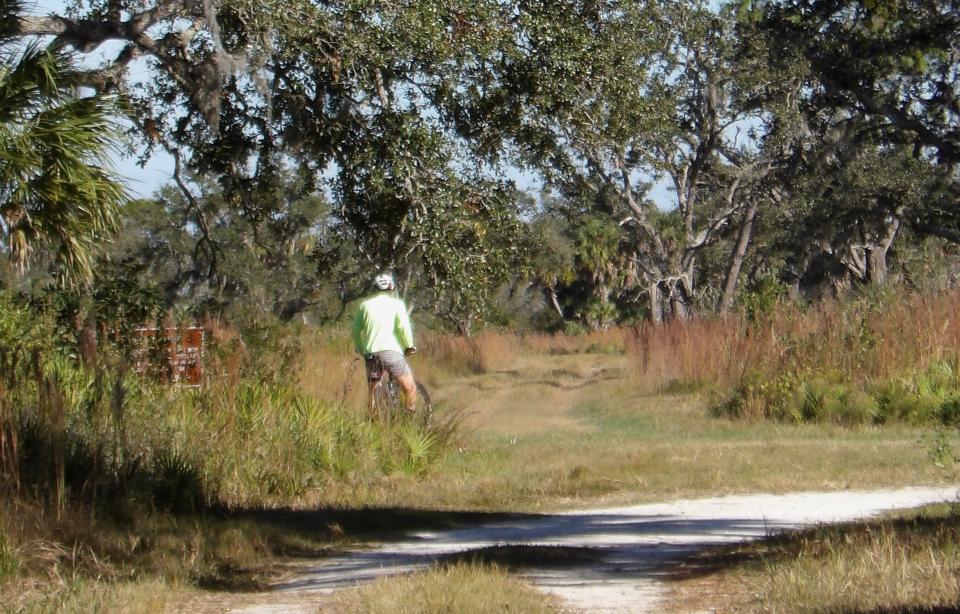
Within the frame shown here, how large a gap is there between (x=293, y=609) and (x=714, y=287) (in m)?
48.9

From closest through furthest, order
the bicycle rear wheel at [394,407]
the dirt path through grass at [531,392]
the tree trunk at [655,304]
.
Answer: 1. the bicycle rear wheel at [394,407]
2. the dirt path through grass at [531,392]
3. the tree trunk at [655,304]

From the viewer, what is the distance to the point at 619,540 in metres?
8.41

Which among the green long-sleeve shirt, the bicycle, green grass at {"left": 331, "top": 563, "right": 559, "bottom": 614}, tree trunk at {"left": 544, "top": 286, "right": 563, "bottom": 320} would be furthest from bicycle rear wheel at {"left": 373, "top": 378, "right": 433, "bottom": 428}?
tree trunk at {"left": 544, "top": 286, "right": 563, "bottom": 320}

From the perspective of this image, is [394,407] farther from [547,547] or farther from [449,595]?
[449,595]

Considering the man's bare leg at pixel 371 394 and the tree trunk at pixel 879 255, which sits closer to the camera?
the man's bare leg at pixel 371 394

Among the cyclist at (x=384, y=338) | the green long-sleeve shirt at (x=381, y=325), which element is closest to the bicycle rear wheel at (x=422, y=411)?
the cyclist at (x=384, y=338)

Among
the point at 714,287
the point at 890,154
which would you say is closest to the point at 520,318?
the point at 714,287

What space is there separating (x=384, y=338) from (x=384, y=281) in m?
0.76

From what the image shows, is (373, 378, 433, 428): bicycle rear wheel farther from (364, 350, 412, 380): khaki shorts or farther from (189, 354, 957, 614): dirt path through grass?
(189, 354, 957, 614): dirt path through grass

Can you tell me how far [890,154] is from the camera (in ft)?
105

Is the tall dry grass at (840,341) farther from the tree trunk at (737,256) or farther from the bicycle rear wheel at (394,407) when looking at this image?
the tree trunk at (737,256)

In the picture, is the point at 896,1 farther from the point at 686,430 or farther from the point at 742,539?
the point at 686,430

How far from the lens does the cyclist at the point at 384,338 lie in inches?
521

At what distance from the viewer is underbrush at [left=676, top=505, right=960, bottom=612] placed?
5.64 meters
